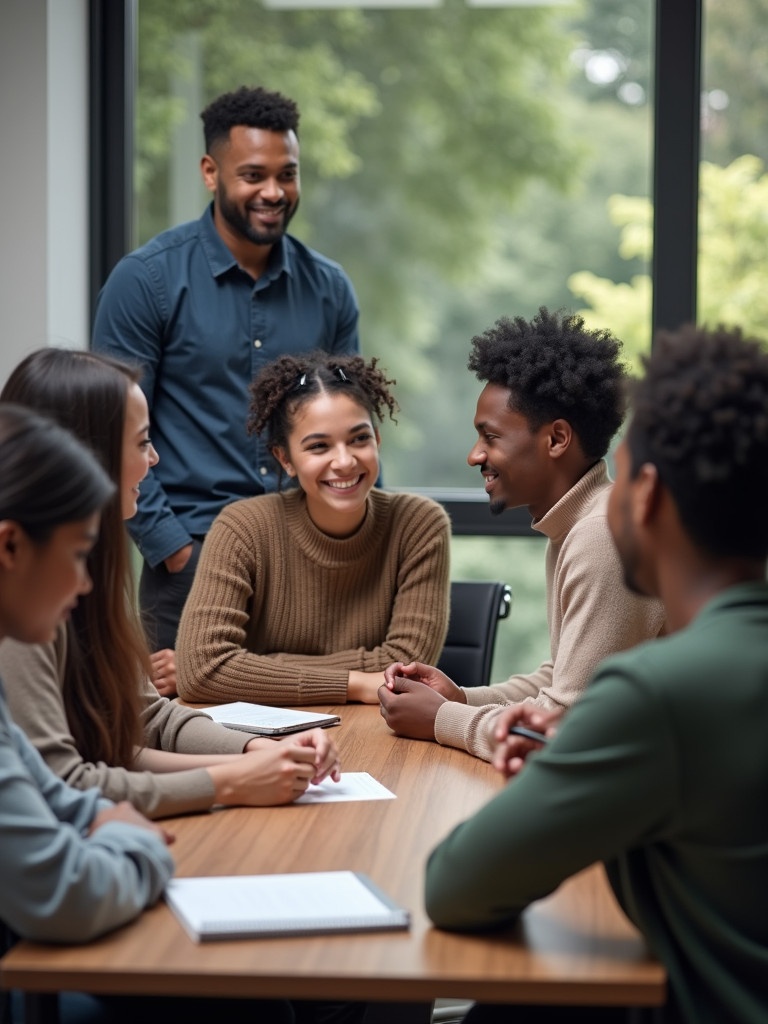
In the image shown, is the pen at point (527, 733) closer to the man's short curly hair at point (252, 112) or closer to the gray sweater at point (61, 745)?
the gray sweater at point (61, 745)

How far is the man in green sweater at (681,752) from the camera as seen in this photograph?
3.94ft

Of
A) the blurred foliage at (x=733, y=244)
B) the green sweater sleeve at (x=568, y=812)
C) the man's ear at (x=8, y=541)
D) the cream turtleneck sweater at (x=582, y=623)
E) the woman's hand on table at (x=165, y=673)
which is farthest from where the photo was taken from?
the blurred foliage at (x=733, y=244)

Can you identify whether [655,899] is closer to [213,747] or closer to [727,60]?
[213,747]

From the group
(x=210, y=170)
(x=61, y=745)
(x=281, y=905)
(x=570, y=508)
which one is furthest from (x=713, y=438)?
(x=210, y=170)

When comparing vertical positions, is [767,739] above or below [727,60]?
below

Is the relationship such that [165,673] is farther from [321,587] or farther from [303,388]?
[303,388]

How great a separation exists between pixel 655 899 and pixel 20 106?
9.99 ft

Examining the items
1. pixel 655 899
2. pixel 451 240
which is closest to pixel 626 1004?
pixel 655 899

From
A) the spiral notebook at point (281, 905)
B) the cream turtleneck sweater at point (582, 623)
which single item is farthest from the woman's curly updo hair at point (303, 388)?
the spiral notebook at point (281, 905)

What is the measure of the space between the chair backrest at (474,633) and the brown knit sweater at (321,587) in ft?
0.61

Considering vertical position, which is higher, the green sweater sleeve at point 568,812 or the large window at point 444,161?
the large window at point 444,161

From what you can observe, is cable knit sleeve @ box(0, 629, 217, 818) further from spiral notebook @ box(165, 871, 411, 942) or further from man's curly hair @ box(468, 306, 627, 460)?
man's curly hair @ box(468, 306, 627, 460)

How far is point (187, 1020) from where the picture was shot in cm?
159

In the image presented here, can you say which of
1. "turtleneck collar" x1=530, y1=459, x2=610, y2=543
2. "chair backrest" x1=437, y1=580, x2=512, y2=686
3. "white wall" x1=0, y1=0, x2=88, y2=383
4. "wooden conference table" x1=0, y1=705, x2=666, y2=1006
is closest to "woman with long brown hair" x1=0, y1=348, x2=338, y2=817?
"wooden conference table" x1=0, y1=705, x2=666, y2=1006
